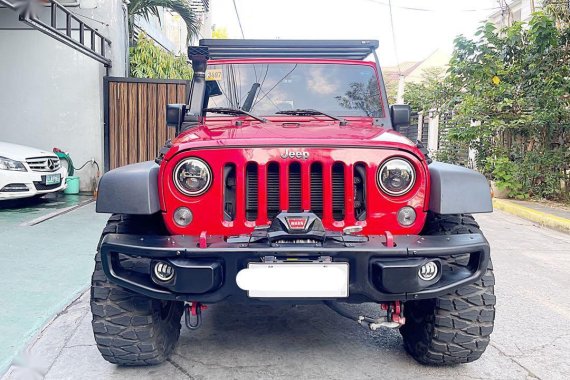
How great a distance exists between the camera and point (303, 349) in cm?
323

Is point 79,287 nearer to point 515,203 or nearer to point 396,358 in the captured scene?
point 396,358

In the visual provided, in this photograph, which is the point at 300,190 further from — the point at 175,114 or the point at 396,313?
the point at 175,114

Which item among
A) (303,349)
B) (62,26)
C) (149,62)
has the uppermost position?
(62,26)

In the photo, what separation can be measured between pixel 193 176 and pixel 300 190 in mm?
546

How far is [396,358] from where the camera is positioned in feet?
10.2

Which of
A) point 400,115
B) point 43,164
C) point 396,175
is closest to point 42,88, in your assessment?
point 43,164

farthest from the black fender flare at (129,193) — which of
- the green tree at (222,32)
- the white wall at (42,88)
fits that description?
the green tree at (222,32)

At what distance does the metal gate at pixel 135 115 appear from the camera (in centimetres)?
1027

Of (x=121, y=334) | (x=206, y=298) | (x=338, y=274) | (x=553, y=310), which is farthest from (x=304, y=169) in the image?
(x=553, y=310)

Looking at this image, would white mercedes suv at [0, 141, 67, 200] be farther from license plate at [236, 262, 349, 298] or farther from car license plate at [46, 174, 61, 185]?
license plate at [236, 262, 349, 298]

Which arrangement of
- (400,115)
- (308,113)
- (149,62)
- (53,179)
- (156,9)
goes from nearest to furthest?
(308,113) < (400,115) < (53,179) < (149,62) < (156,9)

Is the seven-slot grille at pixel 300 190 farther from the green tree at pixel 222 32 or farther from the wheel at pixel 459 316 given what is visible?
the green tree at pixel 222 32

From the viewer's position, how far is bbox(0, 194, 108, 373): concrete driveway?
360 centimetres

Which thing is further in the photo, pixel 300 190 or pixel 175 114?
pixel 175 114
